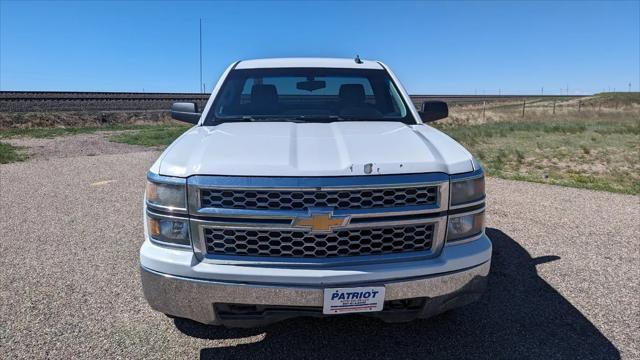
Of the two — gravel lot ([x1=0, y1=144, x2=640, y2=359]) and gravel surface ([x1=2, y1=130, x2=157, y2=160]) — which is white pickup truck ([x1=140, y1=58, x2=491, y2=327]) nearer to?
gravel lot ([x1=0, y1=144, x2=640, y2=359])

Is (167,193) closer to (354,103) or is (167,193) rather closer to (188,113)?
(188,113)

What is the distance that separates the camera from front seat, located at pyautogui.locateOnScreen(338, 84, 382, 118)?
152 inches

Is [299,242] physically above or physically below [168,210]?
below

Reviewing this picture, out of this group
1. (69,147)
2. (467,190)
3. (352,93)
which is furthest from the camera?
(69,147)

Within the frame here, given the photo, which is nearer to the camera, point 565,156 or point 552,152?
point 565,156

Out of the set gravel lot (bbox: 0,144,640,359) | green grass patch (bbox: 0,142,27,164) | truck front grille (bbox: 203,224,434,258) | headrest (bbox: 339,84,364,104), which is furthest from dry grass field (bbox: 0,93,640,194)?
truck front grille (bbox: 203,224,434,258)

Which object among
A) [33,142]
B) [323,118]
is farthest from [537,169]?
[33,142]

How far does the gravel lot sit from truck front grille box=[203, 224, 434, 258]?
30.4 inches

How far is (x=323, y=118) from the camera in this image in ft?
12.0

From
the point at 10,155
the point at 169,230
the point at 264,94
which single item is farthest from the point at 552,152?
the point at 10,155

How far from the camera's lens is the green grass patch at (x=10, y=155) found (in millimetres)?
10945

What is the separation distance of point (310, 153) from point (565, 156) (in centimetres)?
1120

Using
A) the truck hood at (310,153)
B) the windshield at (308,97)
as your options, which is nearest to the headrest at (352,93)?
the windshield at (308,97)

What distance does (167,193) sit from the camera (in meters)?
2.43
